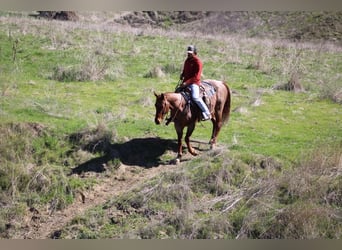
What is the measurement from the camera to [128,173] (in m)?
6.33

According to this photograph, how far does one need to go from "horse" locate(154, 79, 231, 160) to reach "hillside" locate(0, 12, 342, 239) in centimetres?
15

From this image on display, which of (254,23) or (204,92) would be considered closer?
(204,92)

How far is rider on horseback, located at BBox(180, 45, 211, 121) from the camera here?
6.23 meters

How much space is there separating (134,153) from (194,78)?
122cm

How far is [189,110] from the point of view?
6273 mm

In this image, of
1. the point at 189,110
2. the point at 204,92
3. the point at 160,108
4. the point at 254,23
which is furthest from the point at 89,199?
the point at 254,23

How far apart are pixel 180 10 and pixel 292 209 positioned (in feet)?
9.72

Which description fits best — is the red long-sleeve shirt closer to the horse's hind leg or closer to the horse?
the horse

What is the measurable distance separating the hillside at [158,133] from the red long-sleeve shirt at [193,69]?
732 mm

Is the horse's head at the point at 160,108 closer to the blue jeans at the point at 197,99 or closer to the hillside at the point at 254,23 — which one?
the blue jeans at the point at 197,99

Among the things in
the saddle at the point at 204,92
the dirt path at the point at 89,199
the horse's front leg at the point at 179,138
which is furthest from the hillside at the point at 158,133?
the saddle at the point at 204,92

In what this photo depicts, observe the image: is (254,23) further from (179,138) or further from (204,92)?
(179,138)
